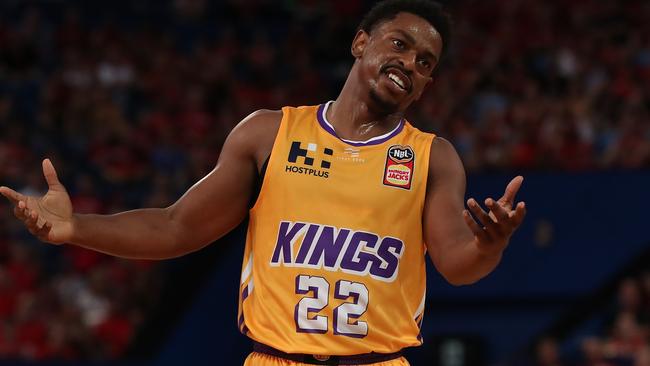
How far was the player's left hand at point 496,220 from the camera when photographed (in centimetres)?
374

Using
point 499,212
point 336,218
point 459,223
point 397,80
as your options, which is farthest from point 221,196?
point 499,212

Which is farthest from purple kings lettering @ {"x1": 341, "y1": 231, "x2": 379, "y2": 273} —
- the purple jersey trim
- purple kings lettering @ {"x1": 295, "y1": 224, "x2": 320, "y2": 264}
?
the purple jersey trim

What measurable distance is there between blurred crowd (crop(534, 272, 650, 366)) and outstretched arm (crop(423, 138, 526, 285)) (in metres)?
5.78

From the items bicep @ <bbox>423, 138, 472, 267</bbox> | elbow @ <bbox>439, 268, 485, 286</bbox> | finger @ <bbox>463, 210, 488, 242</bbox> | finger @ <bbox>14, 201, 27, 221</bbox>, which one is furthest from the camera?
bicep @ <bbox>423, 138, 472, 267</bbox>

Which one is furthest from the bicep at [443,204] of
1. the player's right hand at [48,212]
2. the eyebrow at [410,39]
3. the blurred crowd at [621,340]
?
the blurred crowd at [621,340]

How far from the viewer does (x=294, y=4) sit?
17484 mm

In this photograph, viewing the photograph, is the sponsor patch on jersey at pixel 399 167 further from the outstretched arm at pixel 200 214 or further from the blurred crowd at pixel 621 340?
the blurred crowd at pixel 621 340

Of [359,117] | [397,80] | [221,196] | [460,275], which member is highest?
[397,80]

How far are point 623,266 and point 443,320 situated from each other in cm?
194

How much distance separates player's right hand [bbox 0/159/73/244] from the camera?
3980mm

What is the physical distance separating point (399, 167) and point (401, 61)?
0.42 meters

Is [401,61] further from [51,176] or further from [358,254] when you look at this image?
[51,176]

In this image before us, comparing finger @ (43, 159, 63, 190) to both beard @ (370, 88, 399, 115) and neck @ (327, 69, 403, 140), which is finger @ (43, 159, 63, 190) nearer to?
neck @ (327, 69, 403, 140)

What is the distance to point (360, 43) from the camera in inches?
181
